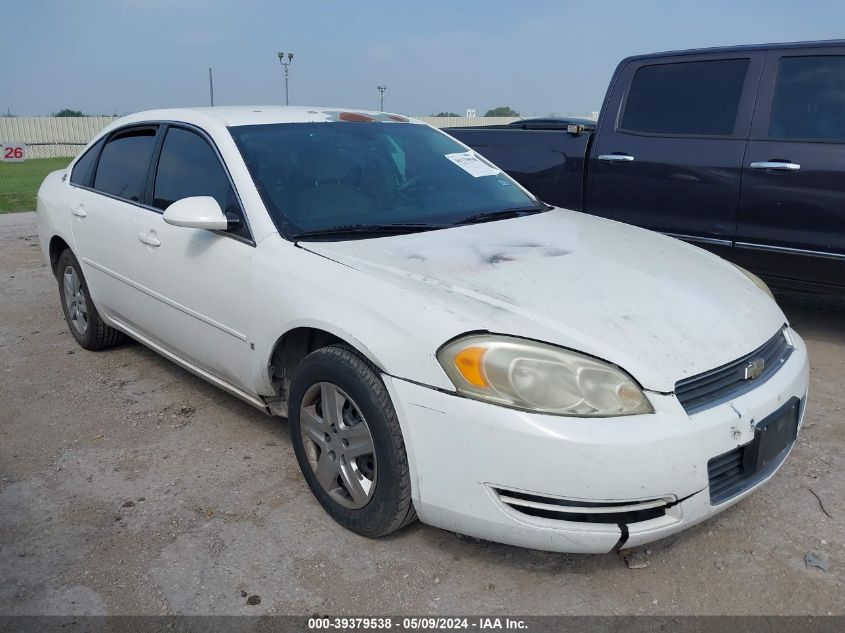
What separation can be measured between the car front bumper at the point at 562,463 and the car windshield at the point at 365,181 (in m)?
0.99

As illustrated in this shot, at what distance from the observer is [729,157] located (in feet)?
15.5

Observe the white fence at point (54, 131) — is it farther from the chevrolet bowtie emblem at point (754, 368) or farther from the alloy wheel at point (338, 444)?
the chevrolet bowtie emblem at point (754, 368)

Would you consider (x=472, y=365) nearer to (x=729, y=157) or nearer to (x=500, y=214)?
(x=500, y=214)

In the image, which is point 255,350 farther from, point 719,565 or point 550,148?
point 550,148

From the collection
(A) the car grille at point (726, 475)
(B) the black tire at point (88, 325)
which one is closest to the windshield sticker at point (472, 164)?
(A) the car grille at point (726, 475)

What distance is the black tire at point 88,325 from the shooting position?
14.9ft

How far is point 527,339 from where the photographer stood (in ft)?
7.43

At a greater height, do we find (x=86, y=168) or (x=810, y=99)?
(x=810, y=99)

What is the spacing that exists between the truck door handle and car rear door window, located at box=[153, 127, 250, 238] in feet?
9.55

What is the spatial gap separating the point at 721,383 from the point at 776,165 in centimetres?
271

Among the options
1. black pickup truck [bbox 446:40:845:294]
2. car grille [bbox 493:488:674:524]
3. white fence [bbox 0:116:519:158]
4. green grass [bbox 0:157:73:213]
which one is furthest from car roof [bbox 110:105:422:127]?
white fence [bbox 0:116:519:158]

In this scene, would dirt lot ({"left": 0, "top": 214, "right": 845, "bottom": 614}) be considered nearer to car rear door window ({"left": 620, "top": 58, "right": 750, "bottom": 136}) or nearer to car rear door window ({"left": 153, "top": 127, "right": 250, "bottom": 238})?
car rear door window ({"left": 153, "top": 127, "right": 250, "bottom": 238})

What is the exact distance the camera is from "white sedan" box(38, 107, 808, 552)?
220 cm

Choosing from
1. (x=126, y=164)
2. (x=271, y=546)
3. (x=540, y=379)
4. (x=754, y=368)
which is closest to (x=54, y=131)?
(x=126, y=164)
